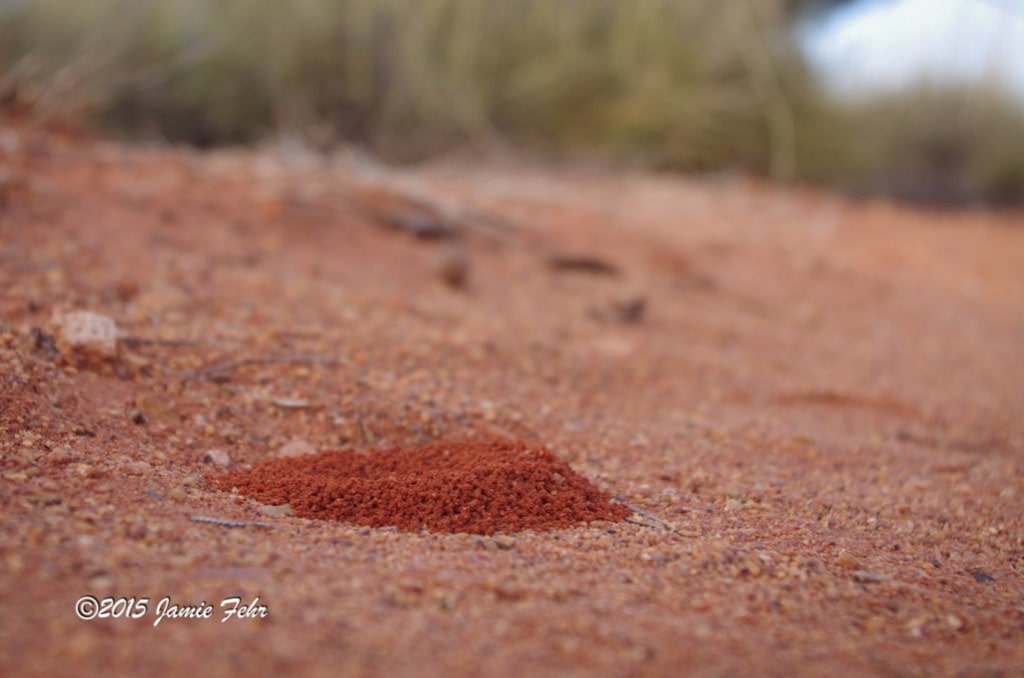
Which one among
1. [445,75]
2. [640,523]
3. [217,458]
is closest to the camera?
[640,523]

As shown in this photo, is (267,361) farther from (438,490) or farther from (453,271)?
(453,271)

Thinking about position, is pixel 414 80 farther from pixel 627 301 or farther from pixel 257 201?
pixel 627 301

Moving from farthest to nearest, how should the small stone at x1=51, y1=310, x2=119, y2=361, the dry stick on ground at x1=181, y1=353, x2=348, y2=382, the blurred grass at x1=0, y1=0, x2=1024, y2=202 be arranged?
1. the blurred grass at x1=0, y1=0, x2=1024, y2=202
2. the dry stick on ground at x1=181, y1=353, x2=348, y2=382
3. the small stone at x1=51, y1=310, x2=119, y2=361

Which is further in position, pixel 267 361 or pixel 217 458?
pixel 267 361

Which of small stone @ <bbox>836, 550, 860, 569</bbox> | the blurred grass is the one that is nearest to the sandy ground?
small stone @ <bbox>836, 550, 860, 569</bbox>

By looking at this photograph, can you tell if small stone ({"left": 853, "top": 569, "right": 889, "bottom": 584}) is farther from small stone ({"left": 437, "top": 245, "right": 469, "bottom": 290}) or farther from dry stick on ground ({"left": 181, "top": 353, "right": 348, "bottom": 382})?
small stone ({"left": 437, "top": 245, "right": 469, "bottom": 290})

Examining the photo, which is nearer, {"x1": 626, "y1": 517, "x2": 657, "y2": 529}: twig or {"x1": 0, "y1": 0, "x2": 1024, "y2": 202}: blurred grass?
{"x1": 626, "y1": 517, "x2": 657, "y2": 529}: twig

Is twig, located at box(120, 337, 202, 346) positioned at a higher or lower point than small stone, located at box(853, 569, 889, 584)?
higher

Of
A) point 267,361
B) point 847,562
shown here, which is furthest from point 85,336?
point 847,562

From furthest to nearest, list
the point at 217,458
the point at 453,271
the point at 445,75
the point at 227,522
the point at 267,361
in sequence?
the point at 445,75 < the point at 453,271 < the point at 267,361 < the point at 217,458 < the point at 227,522
